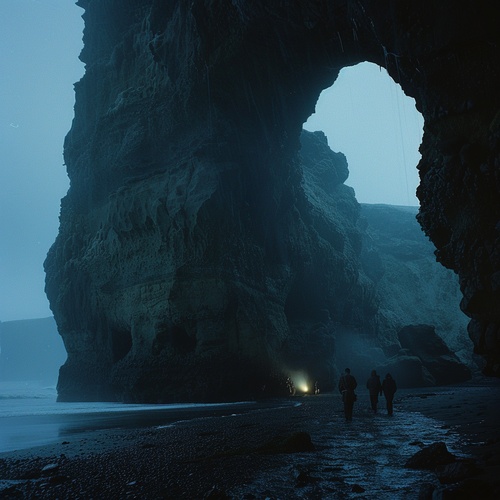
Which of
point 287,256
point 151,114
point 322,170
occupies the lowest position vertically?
point 287,256

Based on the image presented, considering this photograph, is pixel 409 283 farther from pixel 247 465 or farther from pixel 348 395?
pixel 247 465

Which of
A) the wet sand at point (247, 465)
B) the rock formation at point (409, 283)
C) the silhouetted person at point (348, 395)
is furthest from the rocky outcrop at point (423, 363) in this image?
the wet sand at point (247, 465)

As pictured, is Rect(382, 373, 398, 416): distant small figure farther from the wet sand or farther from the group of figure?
the wet sand

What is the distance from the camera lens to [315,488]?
15.8 ft

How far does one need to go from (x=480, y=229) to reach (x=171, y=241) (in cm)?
2130

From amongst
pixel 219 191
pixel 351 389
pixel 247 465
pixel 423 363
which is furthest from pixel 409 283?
pixel 247 465

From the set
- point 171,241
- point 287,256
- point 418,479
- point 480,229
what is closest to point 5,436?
point 418,479

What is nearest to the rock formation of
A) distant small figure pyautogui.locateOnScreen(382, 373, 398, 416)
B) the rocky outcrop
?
the rocky outcrop

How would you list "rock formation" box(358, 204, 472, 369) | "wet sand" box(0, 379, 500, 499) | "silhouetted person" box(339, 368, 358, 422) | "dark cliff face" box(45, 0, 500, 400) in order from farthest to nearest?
"rock formation" box(358, 204, 472, 369), "dark cliff face" box(45, 0, 500, 400), "silhouetted person" box(339, 368, 358, 422), "wet sand" box(0, 379, 500, 499)

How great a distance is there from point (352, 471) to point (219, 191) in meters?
24.1

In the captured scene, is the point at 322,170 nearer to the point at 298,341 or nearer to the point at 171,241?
the point at 298,341

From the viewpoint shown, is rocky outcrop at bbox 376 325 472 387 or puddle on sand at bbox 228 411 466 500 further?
rocky outcrop at bbox 376 325 472 387

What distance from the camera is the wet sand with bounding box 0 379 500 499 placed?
4758 mm

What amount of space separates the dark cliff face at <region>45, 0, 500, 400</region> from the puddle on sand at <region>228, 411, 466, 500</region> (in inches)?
224
